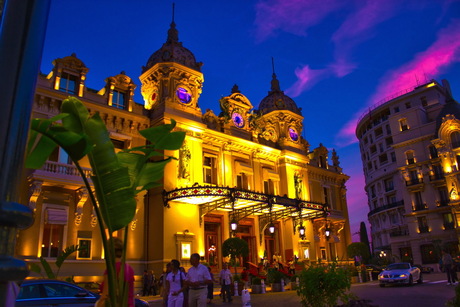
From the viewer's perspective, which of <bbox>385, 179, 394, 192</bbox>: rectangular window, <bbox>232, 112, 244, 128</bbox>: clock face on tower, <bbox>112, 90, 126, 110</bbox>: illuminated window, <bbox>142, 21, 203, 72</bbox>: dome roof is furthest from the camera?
<bbox>385, 179, 394, 192</bbox>: rectangular window

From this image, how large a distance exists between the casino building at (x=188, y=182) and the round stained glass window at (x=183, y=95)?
0.27ft

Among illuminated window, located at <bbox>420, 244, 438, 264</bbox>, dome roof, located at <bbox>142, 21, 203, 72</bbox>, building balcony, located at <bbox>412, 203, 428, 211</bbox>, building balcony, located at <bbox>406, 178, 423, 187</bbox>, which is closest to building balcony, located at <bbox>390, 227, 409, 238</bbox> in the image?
illuminated window, located at <bbox>420, 244, 438, 264</bbox>

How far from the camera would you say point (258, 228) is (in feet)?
97.5

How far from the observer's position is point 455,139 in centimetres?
4869

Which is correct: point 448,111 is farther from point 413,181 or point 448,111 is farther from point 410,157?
point 413,181

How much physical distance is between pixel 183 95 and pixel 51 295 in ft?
64.2

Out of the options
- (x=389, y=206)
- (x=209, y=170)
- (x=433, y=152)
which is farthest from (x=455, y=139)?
(x=209, y=170)

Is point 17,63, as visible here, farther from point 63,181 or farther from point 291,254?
point 291,254

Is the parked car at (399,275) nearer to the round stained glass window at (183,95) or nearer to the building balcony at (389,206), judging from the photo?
the round stained glass window at (183,95)

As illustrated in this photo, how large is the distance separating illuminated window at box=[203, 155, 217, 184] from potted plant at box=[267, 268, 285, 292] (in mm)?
8097

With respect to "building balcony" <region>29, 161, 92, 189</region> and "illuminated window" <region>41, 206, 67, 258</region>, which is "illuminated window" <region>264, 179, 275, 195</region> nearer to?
"building balcony" <region>29, 161, 92, 189</region>

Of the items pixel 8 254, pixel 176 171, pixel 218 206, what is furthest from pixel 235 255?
pixel 8 254

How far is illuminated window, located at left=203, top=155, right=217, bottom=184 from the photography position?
2800 cm

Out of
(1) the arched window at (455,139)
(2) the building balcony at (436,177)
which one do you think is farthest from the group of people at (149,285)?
(1) the arched window at (455,139)
